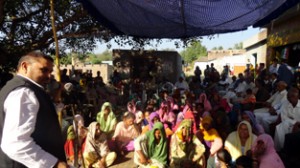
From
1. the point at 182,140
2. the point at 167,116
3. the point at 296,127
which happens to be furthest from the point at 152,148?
the point at 296,127

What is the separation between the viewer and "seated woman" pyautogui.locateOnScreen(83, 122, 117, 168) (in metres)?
5.13

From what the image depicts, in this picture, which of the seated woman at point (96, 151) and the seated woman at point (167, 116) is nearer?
the seated woman at point (96, 151)

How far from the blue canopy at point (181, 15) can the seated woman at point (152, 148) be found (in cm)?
165

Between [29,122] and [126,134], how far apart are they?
174 inches

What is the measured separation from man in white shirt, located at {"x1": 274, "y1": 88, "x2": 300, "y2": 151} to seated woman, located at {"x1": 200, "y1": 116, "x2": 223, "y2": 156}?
100 cm

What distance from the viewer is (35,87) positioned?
1795mm

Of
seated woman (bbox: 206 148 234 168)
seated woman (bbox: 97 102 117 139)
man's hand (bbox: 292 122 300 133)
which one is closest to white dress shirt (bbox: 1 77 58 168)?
seated woman (bbox: 206 148 234 168)

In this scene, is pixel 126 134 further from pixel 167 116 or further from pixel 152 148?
pixel 152 148

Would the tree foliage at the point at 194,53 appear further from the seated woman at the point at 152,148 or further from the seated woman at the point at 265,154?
the seated woman at the point at 265,154

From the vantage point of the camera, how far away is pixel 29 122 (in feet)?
5.50

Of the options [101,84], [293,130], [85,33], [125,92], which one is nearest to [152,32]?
[293,130]

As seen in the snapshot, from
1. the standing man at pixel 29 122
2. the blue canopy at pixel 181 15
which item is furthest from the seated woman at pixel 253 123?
the standing man at pixel 29 122

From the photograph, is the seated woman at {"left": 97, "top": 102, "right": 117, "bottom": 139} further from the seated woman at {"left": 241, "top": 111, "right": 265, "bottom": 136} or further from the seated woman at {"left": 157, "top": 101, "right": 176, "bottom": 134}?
the seated woman at {"left": 241, "top": 111, "right": 265, "bottom": 136}

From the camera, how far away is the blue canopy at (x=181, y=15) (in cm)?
288
